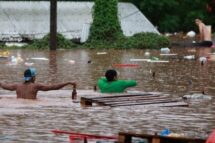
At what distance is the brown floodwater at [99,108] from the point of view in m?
13.9

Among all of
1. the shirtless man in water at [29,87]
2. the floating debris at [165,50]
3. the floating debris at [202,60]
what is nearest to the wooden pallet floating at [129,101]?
the shirtless man in water at [29,87]

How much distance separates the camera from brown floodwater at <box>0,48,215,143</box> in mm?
13859

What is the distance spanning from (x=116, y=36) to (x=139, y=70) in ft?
48.5

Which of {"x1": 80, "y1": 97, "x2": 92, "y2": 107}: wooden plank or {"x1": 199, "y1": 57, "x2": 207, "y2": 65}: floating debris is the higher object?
{"x1": 199, "y1": 57, "x2": 207, "y2": 65}: floating debris

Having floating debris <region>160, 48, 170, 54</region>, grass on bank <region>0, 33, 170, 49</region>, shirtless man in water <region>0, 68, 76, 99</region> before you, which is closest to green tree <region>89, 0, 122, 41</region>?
grass on bank <region>0, 33, 170, 49</region>

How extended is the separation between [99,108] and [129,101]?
0.75m

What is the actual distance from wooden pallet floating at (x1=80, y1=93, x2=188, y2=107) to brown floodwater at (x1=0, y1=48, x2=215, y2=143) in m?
0.21

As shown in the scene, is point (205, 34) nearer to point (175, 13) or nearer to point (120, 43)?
point (120, 43)

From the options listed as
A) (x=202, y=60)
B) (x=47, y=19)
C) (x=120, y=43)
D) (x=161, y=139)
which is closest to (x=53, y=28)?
(x=120, y=43)

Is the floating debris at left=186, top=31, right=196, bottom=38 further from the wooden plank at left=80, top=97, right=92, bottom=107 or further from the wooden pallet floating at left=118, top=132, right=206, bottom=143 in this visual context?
the wooden pallet floating at left=118, top=132, right=206, bottom=143

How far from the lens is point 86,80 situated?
923 inches

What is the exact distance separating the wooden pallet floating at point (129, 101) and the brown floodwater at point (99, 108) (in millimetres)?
213

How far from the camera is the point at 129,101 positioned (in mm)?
17078

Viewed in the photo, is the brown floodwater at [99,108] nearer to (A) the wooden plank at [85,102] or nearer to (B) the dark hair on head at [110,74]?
(A) the wooden plank at [85,102]
